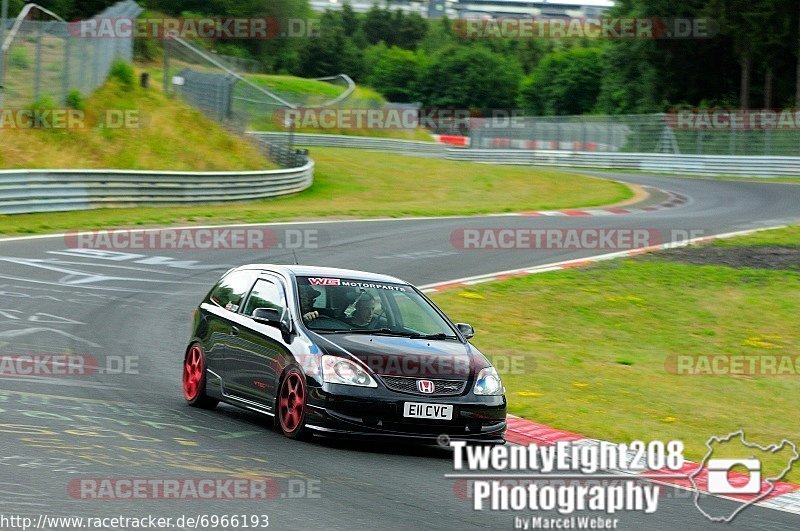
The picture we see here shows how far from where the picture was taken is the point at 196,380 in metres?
10.8

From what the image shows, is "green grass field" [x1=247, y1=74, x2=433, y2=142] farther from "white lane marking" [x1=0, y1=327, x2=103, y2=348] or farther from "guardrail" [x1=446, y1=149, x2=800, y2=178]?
"white lane marking" [x1=0, y1=327, x2=103, y2=348]

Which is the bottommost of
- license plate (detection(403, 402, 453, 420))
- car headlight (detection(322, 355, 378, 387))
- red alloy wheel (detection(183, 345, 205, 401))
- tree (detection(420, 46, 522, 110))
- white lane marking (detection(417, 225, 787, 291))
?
white lane marking (detection(417, 225, 787, 291))

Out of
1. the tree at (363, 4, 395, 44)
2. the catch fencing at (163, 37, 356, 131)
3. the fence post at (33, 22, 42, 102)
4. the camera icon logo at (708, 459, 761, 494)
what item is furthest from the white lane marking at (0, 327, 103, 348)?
the tree at (363, 4, 395, 44)

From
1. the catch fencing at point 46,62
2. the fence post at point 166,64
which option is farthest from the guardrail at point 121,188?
the fence post at point 166,64

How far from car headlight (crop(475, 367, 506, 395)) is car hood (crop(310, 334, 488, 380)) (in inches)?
3.2

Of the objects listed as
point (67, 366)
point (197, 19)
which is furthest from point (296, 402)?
point (197, 19)

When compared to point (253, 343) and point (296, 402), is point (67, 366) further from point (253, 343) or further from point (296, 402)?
point (296, 402)

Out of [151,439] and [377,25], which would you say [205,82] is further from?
[377,25]

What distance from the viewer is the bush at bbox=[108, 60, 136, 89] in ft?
124

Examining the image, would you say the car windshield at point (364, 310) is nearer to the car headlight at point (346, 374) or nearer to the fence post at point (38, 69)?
the car headlight at point (346, 374)

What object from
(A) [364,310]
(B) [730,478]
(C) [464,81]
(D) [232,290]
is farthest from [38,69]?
(C) [464,81]

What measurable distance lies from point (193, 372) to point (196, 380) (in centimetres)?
15

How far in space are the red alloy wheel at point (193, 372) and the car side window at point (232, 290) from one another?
A: 49 centimetres

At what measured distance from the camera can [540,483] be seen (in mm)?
8156
